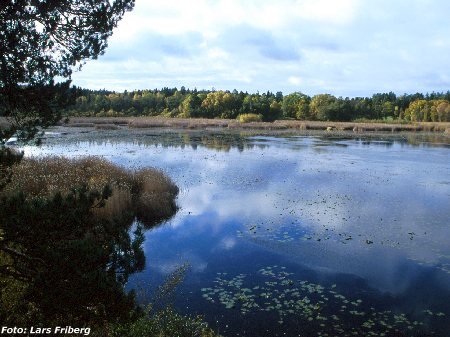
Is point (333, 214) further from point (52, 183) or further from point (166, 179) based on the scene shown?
point (52, 183)

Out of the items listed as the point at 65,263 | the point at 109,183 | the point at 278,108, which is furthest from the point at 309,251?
the point at 278,108

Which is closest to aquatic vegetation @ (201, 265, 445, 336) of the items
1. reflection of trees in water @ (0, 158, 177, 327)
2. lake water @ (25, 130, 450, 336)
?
lake water @ (25, 130, 450, 336)

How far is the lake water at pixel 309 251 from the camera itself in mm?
10891

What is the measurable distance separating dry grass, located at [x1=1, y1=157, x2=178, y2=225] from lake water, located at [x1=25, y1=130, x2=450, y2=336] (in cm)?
118

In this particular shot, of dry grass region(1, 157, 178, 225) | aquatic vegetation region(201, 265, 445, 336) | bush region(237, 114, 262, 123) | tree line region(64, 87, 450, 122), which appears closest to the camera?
aquatic vegetation region(201, 265, 445, 336)

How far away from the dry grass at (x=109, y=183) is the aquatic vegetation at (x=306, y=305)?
6605 mm

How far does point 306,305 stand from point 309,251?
445cm

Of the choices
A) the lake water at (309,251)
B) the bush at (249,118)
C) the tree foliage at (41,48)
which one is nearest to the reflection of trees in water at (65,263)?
the tree foliage at (41,48)

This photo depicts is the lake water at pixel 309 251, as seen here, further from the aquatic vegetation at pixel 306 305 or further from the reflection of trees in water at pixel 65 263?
the reflection of trees in water at pixel 65 263

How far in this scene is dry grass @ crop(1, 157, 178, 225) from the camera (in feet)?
60.1

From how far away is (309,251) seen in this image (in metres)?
15.6

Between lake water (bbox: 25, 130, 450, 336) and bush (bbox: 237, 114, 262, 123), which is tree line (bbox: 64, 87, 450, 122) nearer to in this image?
bush (bbox: 237, 114, 262, 123)

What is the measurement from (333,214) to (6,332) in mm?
16471

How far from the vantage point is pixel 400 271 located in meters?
13.9
